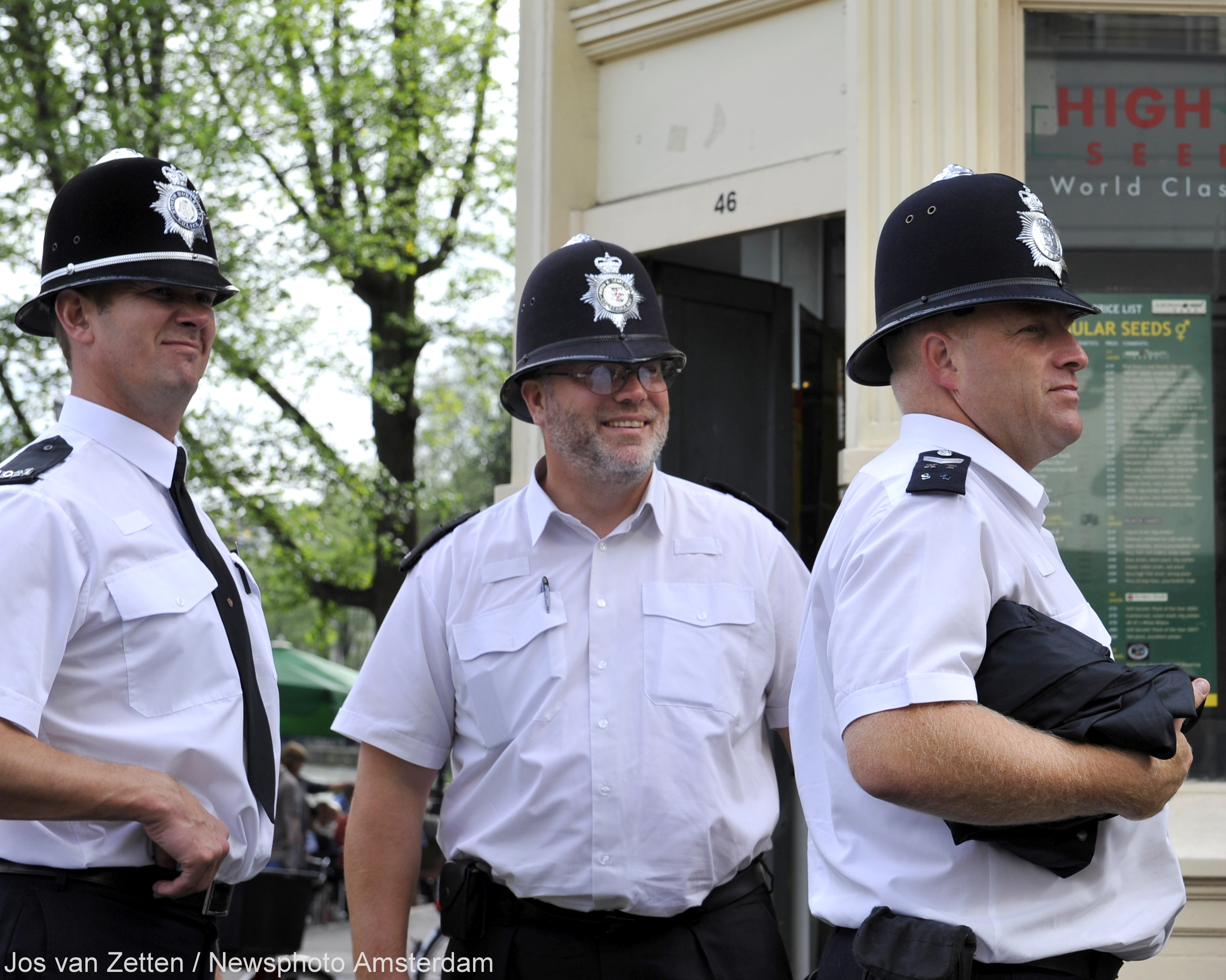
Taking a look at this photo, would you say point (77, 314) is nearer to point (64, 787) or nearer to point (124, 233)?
point (124, 233)

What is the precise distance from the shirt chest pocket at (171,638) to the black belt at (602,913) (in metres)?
0.73

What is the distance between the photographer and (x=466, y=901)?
109 inches

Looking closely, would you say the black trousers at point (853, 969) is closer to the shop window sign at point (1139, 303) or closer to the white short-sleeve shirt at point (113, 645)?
the white short-sleeve shirt at point (113, 645)

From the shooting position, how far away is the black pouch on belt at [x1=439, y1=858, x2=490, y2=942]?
108 inches

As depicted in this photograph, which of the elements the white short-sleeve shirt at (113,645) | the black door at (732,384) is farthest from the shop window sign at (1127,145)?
the white short-sleeve shirt at (113,645)

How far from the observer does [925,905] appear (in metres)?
1.87

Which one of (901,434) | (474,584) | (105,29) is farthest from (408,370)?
(901,434)

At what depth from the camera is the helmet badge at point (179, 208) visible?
108 inches

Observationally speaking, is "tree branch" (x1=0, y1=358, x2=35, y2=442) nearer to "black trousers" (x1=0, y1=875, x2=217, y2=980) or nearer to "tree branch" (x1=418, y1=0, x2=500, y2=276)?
"tree branch" (x1=418, y1=0, x2=500, y2=276)

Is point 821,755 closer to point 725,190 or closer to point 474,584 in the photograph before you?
point 474,584

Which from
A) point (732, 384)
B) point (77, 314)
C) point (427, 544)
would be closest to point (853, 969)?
point (427, 544)

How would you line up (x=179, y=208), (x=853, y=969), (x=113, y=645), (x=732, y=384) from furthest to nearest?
(x=732, y=384)
(x=179, y=208)
(x=113, y=645)
(x=853, y=969)

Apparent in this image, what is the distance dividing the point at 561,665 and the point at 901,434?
1.02 meters

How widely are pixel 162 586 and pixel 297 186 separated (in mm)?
13209
